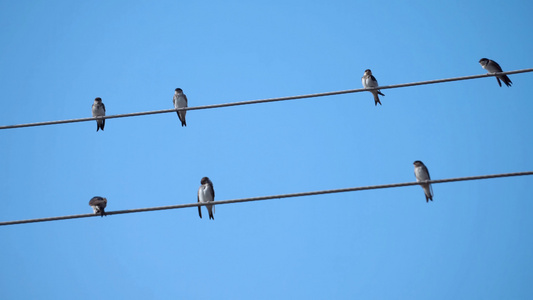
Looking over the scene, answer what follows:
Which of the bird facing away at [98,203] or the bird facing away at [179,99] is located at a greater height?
the bird facing away at [179,99]

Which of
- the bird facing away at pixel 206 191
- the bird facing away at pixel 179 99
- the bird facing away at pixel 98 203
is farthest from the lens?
the bird facing away at pixel 179 99

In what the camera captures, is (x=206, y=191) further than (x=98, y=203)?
Yes

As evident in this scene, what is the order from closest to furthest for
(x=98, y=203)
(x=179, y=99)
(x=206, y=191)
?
(x=98, y=203)
(x=206, y=191)
(x=179, y=99)

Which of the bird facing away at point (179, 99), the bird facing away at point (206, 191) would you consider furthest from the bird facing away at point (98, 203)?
the bird facing away at point (179, 99)

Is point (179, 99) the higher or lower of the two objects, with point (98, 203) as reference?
higher

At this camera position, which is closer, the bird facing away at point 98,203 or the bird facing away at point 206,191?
the bird facing away at point 98,203

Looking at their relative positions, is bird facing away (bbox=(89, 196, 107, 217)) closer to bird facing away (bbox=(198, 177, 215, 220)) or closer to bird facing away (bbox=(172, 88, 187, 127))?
bird facing away (bbox=(198, 177, 215, 220))

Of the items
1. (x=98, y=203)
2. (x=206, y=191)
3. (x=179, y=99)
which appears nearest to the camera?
(x=98, y=203)

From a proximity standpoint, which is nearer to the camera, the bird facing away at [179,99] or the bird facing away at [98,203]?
the bird facing away at [98,203]

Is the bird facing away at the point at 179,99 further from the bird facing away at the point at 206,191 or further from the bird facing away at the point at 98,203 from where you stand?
the bird facing away at the point at 98,203

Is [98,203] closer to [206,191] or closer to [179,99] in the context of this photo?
[206,191]

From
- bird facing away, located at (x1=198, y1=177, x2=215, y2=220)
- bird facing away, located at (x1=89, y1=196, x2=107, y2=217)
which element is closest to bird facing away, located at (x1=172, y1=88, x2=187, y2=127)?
bird facing away, located at (x1=198, y1=177, x2=215, y2=220)

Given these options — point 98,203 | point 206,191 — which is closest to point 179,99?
point 206,191

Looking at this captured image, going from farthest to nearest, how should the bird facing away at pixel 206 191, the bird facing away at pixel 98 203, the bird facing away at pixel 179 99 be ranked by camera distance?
the bird facing away at pixel 179 99
the bird facing away at pixel 206 191
the bird facing away at pixel 98 203
